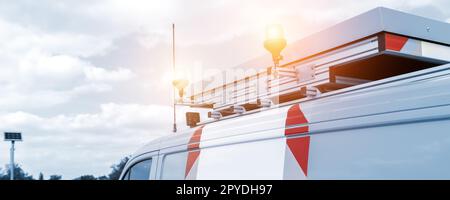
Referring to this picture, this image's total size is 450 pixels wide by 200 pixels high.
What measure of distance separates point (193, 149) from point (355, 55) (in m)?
1.37

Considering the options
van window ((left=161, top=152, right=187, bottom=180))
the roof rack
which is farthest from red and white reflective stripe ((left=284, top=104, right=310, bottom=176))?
van window ((left=161, top=152, right=187, bottom=180))

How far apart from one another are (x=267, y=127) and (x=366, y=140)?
85 cm

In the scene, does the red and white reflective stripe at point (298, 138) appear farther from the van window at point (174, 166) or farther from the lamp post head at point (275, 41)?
the van window at point (174, 166)

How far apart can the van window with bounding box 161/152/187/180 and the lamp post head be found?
1.03m

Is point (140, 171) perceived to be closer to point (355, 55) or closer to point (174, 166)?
point (174, 166)

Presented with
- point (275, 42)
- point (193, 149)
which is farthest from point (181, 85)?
point (275, 42)

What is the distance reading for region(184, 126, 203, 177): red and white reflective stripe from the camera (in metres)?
3.94

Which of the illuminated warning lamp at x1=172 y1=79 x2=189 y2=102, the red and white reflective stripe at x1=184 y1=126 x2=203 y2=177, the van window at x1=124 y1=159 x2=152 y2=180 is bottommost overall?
the van window at x1=124 y1=159 x2=152 y2=180

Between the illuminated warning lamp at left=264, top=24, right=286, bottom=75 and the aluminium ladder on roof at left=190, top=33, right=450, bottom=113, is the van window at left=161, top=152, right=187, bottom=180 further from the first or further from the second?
the illuminated warning lamp at left=264, top=24, right=286, bottom=75

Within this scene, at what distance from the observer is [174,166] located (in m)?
4.22

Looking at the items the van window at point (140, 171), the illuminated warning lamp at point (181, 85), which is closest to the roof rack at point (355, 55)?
the van window at point (140, 171)
